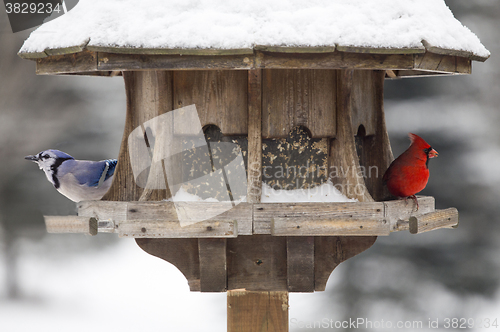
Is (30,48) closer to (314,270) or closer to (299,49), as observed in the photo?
(299,49)

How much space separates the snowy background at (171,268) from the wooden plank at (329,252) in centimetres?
316

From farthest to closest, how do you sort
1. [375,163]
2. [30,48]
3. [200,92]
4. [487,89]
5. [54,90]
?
[54,90] < [487,89] < [375,163] < [200,92] < [30,48]

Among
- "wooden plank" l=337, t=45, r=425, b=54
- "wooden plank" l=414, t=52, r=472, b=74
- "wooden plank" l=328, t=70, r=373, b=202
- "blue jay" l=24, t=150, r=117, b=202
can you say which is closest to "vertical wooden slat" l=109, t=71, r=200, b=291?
"blue jay" l=24, t=150, r=117, b=202

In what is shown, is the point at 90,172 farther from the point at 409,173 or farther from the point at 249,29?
the point at 409,173

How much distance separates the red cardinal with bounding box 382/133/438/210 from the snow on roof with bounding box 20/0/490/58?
0.70 metres

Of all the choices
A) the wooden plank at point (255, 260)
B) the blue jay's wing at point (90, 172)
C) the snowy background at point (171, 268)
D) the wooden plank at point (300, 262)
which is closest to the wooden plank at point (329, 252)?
the wooden plank at point (300, 262)

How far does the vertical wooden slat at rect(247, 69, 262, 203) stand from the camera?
2.42m

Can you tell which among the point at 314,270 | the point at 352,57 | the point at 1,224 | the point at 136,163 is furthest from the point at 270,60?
the point at 1,224

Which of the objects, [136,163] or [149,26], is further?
[136,163]

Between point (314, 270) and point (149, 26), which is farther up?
point (149, 26)

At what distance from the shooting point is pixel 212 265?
2600 mm

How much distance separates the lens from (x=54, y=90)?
5934 millimetres

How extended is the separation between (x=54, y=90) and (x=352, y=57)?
469 cm

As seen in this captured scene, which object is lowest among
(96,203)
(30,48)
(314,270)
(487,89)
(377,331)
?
(377,331)
